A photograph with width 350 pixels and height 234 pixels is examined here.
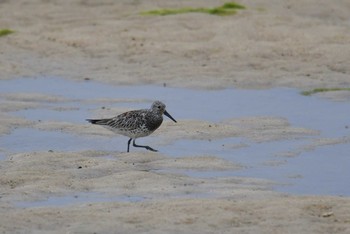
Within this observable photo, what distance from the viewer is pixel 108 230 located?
551 inches

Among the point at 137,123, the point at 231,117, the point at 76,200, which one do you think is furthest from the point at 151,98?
the point at 76,200

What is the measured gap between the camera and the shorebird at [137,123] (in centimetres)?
1897

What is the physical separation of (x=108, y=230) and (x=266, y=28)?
1626 cm

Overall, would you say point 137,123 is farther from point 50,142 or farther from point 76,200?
point 76,200

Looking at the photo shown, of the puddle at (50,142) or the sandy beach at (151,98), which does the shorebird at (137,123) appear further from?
the puddle at (50,142)

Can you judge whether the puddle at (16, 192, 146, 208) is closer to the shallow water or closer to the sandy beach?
the sandy beach

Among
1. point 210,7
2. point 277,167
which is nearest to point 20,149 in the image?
point 277,167

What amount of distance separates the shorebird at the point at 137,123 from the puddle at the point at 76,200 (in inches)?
121

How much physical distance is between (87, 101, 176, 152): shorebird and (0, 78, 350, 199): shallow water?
0.41m

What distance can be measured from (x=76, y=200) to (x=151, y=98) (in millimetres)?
8191

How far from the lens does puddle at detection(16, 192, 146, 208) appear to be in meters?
15.4

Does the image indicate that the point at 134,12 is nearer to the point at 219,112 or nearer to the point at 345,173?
the point at 219,112

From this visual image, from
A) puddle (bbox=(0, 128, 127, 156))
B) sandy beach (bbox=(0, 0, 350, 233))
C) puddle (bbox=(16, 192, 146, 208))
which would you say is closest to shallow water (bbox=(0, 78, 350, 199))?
puddle (bbox=(0, 128, 127, 156))

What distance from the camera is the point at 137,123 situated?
1898 centimetres
